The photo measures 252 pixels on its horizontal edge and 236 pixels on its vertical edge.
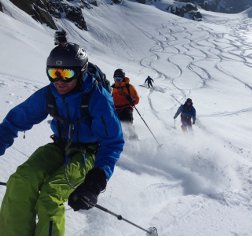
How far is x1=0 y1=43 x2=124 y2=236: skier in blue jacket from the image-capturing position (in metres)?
2.94

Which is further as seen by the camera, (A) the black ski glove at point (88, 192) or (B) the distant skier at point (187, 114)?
(B) the distant skier at point (187, 114)

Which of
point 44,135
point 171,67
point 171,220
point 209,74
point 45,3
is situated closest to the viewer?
point 171,220

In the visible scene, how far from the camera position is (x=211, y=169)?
745 cm

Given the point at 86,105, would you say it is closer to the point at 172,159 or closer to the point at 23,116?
the point at 23,116

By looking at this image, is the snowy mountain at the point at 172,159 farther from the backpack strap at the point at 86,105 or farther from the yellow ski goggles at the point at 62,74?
the yellow ski goggles at the point at 62,74

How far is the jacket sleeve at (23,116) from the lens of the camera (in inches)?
145

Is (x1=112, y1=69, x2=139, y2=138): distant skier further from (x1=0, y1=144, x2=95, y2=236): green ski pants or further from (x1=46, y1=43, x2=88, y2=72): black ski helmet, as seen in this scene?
(x1=0, y1=144, x2=95, y2=236): green ski pants

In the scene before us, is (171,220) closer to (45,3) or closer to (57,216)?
(57,216)

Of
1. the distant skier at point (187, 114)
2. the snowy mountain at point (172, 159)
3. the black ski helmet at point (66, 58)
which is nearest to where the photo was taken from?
the black ski helmet at point (66, 58)

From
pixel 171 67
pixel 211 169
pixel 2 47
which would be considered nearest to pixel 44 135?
pixel 211 169

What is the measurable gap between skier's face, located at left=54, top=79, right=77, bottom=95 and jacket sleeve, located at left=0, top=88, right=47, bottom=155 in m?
0.26

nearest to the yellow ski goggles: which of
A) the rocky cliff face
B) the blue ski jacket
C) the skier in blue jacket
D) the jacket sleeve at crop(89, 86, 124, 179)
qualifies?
the skier in blue jacket

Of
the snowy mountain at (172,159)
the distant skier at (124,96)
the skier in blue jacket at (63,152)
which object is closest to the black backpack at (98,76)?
the skier in blue jacket at (63,152)

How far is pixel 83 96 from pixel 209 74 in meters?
41.1
